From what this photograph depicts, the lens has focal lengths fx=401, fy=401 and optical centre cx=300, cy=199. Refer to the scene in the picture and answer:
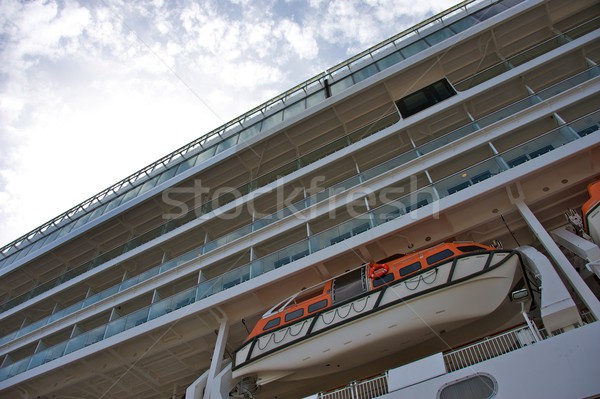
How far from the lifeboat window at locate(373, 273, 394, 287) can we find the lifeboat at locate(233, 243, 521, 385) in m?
0.02

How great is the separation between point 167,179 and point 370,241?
11.5 metres

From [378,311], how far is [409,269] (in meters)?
1.18

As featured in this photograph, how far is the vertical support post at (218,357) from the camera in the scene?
31.0 ft

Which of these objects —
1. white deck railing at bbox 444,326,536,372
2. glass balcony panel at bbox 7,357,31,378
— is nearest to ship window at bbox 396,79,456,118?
white deck railing at bbox 444,326,536,372

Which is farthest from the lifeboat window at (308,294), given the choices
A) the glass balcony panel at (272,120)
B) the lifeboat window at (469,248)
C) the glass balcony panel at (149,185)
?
the glass balcony panel at (149,185)

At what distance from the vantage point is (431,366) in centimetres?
677

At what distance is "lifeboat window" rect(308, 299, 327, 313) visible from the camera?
9.19 metres

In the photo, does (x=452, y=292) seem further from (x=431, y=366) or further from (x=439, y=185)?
(x=439, y=185)

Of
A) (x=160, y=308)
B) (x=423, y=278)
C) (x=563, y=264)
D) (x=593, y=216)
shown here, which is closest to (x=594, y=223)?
(x=593, y=216)

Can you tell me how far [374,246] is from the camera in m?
10.9

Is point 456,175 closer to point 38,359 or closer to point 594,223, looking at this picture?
point 594,223

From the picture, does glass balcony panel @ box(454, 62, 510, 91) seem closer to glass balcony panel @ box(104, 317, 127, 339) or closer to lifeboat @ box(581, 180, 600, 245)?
lifeboat @ box(581, 180, 600, 245)

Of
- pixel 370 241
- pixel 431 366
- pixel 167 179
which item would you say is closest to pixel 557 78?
pixel 370 241

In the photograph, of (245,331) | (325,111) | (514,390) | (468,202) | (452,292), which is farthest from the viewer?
(325,111)
